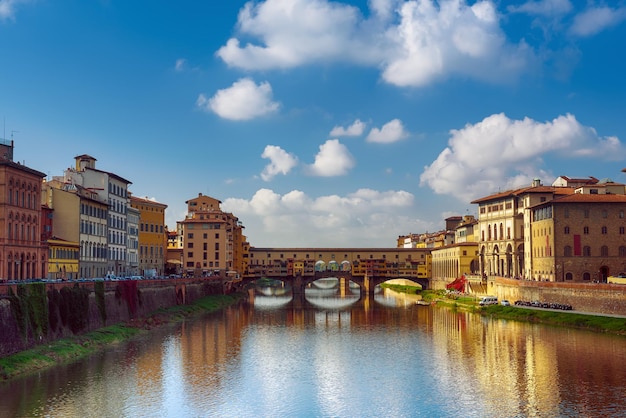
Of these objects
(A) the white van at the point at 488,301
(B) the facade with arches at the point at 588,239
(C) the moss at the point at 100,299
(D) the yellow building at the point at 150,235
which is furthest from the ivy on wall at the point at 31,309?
(B) the facade with arches at the point at 588,239

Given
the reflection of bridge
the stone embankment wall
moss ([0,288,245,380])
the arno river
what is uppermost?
the reflection of bridge

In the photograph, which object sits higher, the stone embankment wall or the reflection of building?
the reflection of building

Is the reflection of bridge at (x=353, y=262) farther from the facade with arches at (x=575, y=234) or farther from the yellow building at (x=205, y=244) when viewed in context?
the facade with arches at (x=575, y=234)

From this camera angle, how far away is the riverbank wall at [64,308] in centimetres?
3775

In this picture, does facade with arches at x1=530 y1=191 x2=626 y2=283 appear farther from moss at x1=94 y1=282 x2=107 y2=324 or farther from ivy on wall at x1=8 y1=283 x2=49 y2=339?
ivy on wall at x1=8 y1=283 x2=49 y2=339

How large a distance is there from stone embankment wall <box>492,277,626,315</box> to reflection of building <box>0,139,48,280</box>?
1880 inches

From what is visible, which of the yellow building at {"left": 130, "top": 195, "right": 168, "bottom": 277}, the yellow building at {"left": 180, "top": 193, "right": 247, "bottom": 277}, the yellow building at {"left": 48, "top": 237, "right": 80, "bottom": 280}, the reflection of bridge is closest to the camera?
the yellow building at {"left": 48, "top": 237, "right": 80, "bottom": 280}

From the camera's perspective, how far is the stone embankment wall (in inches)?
2312

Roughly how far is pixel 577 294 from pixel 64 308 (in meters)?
45.2

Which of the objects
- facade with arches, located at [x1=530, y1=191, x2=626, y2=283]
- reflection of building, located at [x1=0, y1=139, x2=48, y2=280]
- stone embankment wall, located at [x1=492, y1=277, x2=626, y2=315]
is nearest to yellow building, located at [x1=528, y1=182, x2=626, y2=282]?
facade with arches, located at [x1=530, y1=191, x2=626, y2=283]

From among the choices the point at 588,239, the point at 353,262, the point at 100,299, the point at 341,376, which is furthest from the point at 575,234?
the point at 353,262

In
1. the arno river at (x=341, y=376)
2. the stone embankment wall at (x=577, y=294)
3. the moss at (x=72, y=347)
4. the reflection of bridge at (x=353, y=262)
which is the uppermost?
the reflection of bridge at (x=353, y=262)

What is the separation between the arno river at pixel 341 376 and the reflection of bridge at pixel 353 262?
215 ft

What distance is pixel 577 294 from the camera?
212 ft
